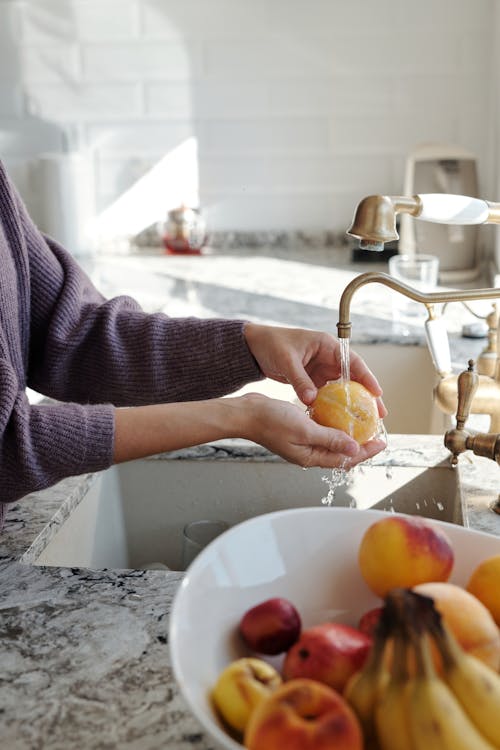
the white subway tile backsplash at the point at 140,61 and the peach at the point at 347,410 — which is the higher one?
the white subway tile backsplash at the point at 140,61

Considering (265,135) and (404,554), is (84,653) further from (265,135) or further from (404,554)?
(265,135)

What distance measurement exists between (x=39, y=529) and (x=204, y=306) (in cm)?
119

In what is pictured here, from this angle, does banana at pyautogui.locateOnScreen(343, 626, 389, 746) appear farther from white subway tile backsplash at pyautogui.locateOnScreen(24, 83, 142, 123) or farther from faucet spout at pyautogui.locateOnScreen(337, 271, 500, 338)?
white subway tile backsplash at pyautogui.locateOnScreen(24, 83, 142, 123)

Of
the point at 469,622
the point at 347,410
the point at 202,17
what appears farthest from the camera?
the point at 202,17

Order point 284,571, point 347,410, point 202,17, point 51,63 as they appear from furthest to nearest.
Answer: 1. point 51,63
2. point 202,17
3. point 347,410
4. point 284,571

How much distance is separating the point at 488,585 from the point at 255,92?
7.60ft

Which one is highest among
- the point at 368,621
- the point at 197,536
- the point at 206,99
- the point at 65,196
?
the point at 206,99

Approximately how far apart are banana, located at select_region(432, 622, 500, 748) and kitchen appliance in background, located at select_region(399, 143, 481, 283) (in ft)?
6.48

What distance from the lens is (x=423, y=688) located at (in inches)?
19.3

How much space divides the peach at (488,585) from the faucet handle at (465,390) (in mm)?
342

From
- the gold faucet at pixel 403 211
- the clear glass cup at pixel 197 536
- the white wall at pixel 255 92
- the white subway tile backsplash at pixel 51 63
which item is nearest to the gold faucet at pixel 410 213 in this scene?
the gold faucet at pixel 403 211

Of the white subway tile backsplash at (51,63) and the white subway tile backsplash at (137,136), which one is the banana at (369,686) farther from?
the white subway tile backsplash at (51,63)

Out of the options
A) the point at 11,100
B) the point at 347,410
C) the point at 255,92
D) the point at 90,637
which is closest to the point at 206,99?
the point at 255,92

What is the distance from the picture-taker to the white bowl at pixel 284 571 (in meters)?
0.63
